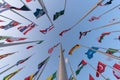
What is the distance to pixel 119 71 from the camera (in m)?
12.9

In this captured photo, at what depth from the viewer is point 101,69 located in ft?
41.5

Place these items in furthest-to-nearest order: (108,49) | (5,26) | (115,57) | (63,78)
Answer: (108,49) < (115,57) < (5,26) < (63,78)

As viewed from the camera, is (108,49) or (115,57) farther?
(108,49)

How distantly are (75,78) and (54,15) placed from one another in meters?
3.85

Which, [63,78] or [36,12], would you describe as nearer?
[63,78]

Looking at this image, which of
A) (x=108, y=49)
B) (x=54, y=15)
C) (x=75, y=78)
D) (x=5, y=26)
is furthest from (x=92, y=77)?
(x=5, y=26)

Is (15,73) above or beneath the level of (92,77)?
above

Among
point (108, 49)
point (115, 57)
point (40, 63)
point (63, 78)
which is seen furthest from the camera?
point (40, 63)

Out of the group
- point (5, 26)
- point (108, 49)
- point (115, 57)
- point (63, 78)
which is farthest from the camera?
point (108, 49)

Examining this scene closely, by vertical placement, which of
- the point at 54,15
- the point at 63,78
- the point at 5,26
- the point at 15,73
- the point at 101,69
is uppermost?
the point at 5,26

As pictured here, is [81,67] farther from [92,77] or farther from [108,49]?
[108,49]

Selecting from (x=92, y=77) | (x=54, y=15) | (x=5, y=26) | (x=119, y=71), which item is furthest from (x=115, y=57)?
(x=5, y=26)

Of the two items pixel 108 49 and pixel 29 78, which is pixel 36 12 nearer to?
pixel 29 78

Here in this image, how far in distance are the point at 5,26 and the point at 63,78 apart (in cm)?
411
